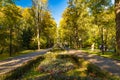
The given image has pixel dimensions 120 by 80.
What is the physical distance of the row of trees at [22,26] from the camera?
1243 inches

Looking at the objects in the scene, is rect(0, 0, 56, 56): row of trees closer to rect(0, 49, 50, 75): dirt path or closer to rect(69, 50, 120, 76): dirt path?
rect(0, 49, 50, 75): dirt path

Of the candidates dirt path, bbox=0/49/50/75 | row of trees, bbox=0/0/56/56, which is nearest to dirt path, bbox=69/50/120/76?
dirt path, bbox=0/49/50/75

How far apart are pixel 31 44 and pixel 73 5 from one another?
15.5 m

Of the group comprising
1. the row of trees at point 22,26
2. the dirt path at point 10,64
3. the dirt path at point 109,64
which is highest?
the row of trees at point 22,26

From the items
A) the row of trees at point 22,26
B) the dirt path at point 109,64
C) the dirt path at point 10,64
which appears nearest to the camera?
the dirt path at point 109,64

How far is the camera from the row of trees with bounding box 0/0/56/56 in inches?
1243

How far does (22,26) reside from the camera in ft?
191

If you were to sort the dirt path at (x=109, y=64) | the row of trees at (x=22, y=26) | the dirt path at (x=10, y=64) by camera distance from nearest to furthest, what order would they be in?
the dirt path at (x=109, y=64) < the dirt path at (x=10, y=64) < the row of trees at (x=22, y=26)

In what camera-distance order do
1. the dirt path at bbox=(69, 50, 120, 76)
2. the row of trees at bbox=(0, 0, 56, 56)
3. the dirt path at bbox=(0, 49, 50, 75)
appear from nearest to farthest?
the dirt path at bbox=(69, 50, 120, 76), the dirt path at bbox=(0, 49, 50, 75), the row of trees at bbox=(0, 0, 56, 56)

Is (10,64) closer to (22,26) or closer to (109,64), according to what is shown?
(109,64)

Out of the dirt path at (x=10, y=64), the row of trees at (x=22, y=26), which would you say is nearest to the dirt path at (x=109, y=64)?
the dirt path at (x=10, y=64)

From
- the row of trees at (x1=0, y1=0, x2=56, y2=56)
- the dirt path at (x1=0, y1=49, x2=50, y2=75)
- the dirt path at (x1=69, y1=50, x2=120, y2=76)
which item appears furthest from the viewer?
the row of trees at (x1=0, y1=0, x2=56, y2=56)

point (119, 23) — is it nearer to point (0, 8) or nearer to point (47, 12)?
→ point (0, 8)

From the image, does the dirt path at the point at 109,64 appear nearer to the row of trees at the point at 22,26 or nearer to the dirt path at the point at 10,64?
the dirt path at the point at 10,64
